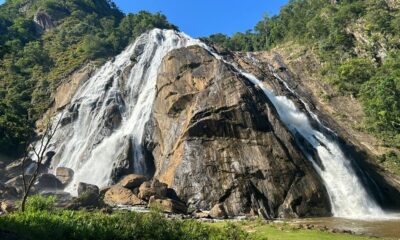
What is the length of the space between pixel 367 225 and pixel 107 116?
106 feet

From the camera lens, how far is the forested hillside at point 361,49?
5294 cm

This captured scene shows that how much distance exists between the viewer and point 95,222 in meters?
17.7

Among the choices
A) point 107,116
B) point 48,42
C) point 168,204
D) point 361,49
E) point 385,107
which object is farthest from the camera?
point 48,42

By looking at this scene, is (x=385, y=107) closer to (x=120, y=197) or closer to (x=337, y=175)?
(x=337, y=175)

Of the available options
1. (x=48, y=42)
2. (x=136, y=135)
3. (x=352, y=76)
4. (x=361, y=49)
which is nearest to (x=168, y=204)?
(x=136, y=135)

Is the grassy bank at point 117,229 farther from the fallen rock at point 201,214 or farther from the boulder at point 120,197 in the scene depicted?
the boulder at point 120,197

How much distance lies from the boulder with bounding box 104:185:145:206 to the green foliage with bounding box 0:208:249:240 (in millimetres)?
13231

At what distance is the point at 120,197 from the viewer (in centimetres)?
3322

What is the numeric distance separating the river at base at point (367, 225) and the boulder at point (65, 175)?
78.3ft

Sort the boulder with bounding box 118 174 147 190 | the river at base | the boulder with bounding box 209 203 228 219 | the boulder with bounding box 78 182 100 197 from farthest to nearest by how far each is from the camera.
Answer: the boulder with bounding box 118 174 147 190 < the boulder with bounding box 78 182 100 197 < the boulder with bounding box 209 203 228 219 < the river at base

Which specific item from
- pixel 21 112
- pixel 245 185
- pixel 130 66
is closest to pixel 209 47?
pixel 130 66

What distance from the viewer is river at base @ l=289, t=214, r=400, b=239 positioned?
22370mm

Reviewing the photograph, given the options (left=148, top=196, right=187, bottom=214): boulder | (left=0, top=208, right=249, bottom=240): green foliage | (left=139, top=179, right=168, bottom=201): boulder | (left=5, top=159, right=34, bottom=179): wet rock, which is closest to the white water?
(left=5, top=159, right=34, bottom=179): wet rock

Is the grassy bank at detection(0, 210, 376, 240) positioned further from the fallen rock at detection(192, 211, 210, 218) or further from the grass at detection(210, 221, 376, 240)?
the fallen rock at detection(192, 211, 210, 218)
